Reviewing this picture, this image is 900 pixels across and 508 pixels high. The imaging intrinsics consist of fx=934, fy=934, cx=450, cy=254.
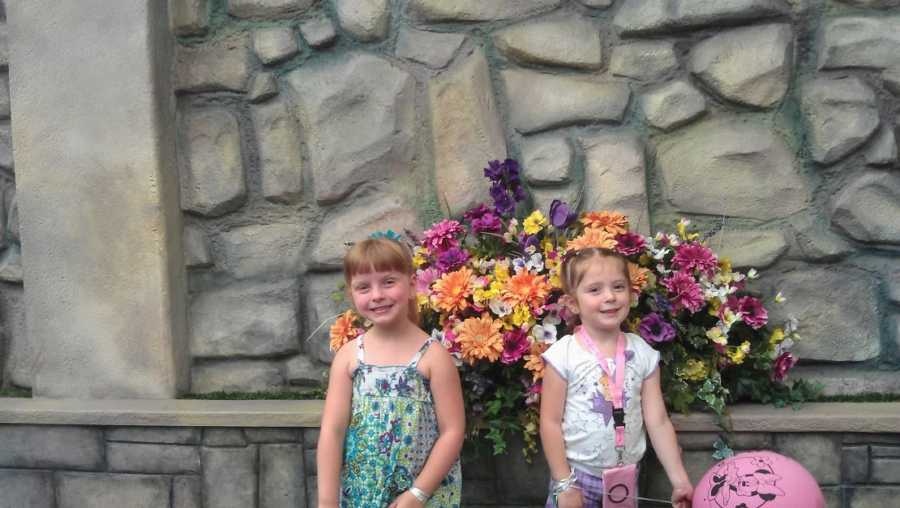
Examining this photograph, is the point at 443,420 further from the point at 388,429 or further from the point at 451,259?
the point at 451,259

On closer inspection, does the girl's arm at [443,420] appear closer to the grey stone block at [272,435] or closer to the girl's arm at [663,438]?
the girl's arm at [663,438]

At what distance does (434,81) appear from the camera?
324cm

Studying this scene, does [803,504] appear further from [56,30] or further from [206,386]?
[56,30]

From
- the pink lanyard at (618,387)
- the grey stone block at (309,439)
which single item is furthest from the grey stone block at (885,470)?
the grey stone block at (309,439)

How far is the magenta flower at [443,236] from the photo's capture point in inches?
119

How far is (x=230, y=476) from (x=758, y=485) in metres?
1.64

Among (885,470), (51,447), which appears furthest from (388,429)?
(885,470)

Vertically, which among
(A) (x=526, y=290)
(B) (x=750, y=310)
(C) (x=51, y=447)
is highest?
(A) (x=526, y=290)

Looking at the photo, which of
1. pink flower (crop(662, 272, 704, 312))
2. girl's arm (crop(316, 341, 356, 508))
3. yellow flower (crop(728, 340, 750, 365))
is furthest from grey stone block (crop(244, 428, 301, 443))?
yellow flower (crop(728, 340, 750, 365))

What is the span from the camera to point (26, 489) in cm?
319

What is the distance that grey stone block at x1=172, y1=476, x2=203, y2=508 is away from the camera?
Result: 10.1 feet

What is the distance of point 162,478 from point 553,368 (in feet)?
4.58

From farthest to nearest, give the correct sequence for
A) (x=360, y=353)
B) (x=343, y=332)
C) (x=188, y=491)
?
1. (x=188, y=491)
2. (x=343, y=332)
3. (x=360, y=353)

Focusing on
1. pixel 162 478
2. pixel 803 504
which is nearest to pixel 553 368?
pixel 803 504
